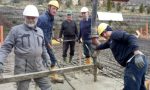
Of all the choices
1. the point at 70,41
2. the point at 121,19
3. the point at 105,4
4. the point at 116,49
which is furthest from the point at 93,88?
the point at 105,4

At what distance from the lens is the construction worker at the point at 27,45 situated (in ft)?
20.7

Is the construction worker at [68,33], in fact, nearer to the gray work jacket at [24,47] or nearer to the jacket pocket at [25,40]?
the gray work jacket at [24,47]

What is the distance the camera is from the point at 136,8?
2438cm

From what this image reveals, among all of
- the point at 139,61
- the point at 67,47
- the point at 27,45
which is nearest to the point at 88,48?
the point at 67,47

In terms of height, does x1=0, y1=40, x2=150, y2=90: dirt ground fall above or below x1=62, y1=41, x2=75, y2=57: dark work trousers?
below

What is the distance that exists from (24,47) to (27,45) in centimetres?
6

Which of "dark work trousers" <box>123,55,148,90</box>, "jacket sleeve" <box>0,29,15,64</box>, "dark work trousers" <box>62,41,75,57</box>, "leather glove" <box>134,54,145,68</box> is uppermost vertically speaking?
"jacket sleeve" <box>0,29,15,64</box>

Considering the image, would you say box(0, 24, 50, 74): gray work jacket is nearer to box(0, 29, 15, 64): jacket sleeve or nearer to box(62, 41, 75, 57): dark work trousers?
box(0, 29, 15, 64): jacket sleeve

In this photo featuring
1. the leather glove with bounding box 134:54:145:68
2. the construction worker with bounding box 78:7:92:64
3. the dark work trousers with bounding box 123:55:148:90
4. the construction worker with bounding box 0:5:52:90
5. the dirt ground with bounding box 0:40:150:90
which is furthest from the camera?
the construction worker with bounding box 78:7:92:64

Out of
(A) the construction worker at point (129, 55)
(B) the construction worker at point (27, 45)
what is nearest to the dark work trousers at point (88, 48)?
(A) the construction worker at point (129, 55)

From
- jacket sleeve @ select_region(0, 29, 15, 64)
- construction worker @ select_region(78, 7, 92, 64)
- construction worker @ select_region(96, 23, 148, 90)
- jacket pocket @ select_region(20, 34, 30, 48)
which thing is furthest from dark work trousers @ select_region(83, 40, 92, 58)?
jacket sleeve @ select_region(0, 29, 15, 64)

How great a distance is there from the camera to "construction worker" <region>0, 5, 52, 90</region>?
630cm

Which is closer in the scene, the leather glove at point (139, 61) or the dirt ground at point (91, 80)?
the leather glove at point (139, 61)

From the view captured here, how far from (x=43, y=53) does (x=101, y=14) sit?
1377cm
